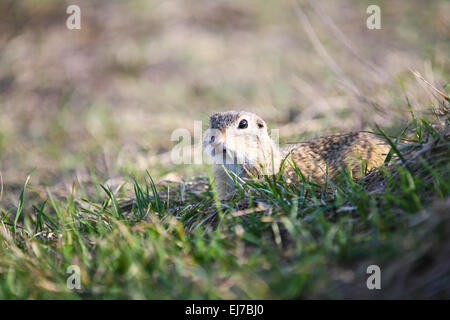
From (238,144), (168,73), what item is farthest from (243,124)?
(168,73)

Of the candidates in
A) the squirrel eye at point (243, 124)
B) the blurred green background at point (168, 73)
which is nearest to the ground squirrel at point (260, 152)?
the squirrel eye at point (243, 124)

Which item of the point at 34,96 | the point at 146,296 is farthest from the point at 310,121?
the point at 34,96

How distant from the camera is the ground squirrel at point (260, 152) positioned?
338 cm

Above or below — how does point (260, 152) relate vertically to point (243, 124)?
below

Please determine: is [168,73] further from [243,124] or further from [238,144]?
[238,144]

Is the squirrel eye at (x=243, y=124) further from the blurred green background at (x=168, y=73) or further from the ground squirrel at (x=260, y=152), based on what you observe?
the blurred green background at (x=168, y=73)

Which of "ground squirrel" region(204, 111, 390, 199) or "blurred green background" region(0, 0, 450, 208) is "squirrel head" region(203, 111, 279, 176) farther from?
"blurred green background" region(0, 0, 450, 208)

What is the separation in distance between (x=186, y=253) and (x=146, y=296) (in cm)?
40

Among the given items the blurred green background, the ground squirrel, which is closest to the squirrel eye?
the ground squirrel

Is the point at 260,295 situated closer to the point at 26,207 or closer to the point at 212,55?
the point at 26,207

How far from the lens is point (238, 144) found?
3369mm

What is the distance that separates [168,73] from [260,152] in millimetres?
5969

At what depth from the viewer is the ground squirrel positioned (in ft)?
11.1

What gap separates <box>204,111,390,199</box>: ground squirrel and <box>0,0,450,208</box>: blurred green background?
3.74ft
